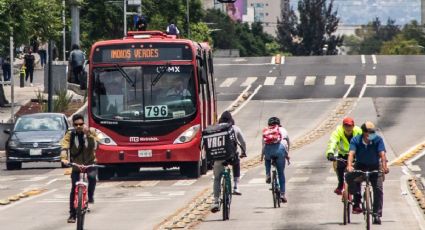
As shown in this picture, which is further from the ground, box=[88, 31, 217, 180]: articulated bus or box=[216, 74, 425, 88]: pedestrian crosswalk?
box=[88, 31, 217, 180]: articulated bus

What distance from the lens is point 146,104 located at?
34.7 m

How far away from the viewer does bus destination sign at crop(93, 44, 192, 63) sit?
3491 cm

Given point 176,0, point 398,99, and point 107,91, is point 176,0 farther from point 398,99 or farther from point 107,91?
point 107,91

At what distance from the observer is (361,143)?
2077cm

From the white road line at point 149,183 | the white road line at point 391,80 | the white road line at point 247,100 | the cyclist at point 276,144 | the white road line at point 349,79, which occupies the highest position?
the cyclist at point 276,144

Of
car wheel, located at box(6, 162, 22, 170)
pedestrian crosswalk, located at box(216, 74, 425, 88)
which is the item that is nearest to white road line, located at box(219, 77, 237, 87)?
pedestrian crosswalk, located at box(216, 74, 425, 88)

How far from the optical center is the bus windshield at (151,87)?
114 feet

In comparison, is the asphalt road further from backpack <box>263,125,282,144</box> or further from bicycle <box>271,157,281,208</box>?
backpack <box>263,125,282,144</box>

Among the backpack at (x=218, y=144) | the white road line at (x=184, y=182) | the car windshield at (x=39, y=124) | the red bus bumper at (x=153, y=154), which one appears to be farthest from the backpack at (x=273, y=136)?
the car windshield at (x=39, y=124)

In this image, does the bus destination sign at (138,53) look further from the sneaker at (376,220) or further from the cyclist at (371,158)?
the cyclist at (371,158)

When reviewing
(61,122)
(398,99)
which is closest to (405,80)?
(398,99)

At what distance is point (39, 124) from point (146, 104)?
798 cm

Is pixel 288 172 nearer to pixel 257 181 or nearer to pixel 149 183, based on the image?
pixel 257 181

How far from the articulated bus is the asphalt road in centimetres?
76
